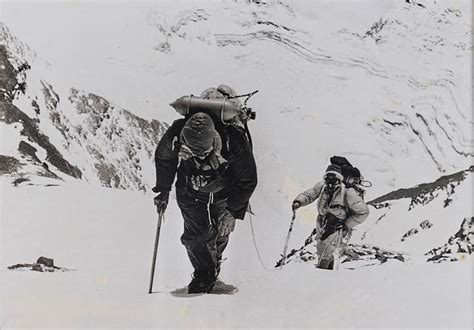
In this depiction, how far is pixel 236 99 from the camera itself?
2504mm

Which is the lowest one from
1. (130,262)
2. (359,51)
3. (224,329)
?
(224,329)

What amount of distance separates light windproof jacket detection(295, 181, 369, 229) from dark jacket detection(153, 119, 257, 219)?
215mm

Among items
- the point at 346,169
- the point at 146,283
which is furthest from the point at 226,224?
the point at 346,169

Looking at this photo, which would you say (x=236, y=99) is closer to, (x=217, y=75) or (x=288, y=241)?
(x=217, y=75)

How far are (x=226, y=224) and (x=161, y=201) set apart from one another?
261mm

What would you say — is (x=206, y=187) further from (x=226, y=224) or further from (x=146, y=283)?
(x=146, y=283)

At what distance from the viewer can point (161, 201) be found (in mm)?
2518

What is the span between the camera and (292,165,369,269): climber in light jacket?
253 centimetres

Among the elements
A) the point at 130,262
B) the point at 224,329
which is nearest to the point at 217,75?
the point at 130,262

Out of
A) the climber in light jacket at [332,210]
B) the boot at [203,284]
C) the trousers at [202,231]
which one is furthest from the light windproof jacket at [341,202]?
the boot at [203,284]

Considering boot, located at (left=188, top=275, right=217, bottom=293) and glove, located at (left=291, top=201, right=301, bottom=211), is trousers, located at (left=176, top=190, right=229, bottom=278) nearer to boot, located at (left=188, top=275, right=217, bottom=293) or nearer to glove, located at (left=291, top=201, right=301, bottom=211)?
boot, located at (left=188, top=275, right=217, bottom=293)

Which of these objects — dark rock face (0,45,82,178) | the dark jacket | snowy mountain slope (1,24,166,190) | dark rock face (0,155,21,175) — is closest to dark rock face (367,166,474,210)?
the dark jacket

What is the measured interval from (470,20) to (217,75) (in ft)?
3.30

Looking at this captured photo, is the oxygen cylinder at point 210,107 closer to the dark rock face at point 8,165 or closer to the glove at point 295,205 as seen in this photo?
the glove at point 295,205
